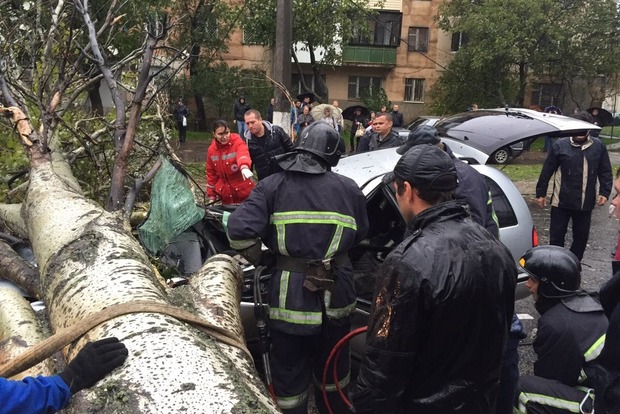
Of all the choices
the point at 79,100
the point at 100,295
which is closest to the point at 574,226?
the point at 100,295

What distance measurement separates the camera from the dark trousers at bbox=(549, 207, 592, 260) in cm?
562

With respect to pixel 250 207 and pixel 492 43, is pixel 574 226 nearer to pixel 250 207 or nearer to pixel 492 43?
pixel 250 207

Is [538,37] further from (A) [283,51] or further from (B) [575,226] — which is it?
(B) [575,226]

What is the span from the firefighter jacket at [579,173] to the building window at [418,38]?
76.7ft

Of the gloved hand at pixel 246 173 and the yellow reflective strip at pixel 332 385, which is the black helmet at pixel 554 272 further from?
the gloved hand at pixel 246 173

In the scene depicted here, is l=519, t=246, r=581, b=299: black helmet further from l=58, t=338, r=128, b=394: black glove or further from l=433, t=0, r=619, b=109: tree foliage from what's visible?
l=433, t=0, r=619, b=109: tree foliage

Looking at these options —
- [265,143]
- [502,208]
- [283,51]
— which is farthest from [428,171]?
[283,51]

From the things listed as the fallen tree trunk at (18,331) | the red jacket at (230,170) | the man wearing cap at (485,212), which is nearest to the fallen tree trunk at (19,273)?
the fallen tree trunk at (18,331)

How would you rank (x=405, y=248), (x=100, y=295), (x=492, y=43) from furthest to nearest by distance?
(x=492, y=43)
(x=100, y=295)
(x=405, y=248)

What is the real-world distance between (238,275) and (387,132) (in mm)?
4015

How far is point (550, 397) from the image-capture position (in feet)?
8.38

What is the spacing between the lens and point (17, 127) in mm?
3938

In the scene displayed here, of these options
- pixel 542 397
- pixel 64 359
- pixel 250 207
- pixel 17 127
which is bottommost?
pixel 542 397

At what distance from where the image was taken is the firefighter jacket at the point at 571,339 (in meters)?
2.46
